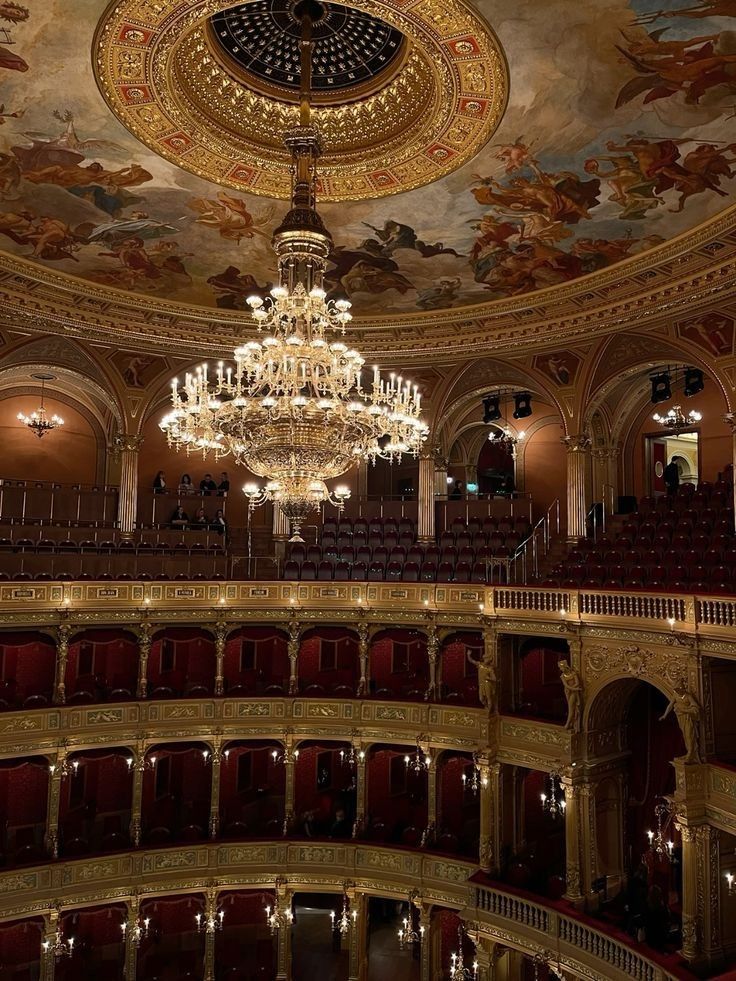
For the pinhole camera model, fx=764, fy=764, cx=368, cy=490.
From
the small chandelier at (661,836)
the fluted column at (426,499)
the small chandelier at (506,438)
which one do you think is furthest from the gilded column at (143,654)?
the small chandelier at (506,438)

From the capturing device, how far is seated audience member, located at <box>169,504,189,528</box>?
17188 mm

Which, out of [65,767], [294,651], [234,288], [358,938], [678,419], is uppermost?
[234,288]

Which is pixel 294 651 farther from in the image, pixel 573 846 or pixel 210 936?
pixel 573 846

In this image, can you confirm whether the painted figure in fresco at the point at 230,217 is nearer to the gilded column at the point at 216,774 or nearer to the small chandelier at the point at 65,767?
the gilded column at the point at 216,774

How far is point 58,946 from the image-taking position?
13.1m

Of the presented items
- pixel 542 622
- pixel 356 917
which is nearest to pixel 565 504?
pixel 542 622

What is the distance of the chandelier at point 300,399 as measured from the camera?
8188 millimetres

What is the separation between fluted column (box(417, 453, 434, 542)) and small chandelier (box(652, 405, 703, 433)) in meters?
5.24

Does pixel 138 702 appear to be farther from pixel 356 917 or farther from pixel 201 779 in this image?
pixel 356 917

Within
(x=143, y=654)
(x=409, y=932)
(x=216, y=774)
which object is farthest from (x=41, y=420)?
(x=409, y=932)

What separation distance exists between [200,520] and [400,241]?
27.2 feet

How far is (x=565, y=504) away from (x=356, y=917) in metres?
10.2

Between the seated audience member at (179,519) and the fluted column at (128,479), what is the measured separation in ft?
2.87

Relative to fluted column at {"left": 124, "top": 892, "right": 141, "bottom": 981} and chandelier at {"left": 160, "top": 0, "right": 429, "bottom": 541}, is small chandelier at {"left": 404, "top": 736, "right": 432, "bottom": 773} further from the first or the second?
chandelier at {"left": 160, "top": 0, "right": 429, "bottom": 541}
